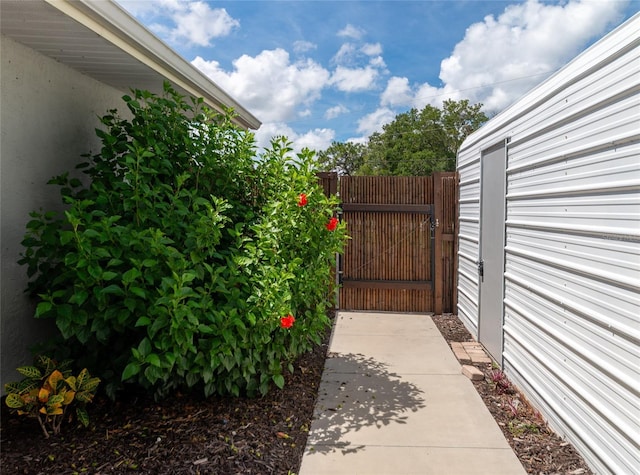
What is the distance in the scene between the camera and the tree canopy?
3834 cm

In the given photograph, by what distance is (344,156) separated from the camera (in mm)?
43719

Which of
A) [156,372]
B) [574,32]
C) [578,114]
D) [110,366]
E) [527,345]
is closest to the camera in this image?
[156,372]

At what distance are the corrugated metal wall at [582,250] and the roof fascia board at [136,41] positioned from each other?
2.67 m

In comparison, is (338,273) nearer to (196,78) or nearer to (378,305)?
(378,305)

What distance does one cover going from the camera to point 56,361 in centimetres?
263

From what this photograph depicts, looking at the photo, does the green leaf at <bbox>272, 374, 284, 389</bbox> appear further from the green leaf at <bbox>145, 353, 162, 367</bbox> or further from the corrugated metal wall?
the corrugated metal wall

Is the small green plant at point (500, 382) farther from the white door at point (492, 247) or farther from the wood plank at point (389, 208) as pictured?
the wood plank at point (389, 208)

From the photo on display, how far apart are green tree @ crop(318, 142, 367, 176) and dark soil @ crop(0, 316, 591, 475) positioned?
40.5 meters

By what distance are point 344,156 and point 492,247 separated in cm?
4027

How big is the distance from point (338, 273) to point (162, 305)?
400cm

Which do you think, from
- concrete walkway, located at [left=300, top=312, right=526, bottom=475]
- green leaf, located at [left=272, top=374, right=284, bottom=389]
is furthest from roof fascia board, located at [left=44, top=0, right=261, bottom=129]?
concrete walkway, located at [left=300, top=312, right=526, bottom=475]

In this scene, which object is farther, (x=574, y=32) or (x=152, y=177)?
(x=574, y=32)

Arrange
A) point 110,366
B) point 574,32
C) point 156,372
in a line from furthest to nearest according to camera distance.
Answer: point 574,32 → point 110,366 → point 156,372

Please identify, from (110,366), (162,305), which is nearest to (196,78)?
(162,305)
